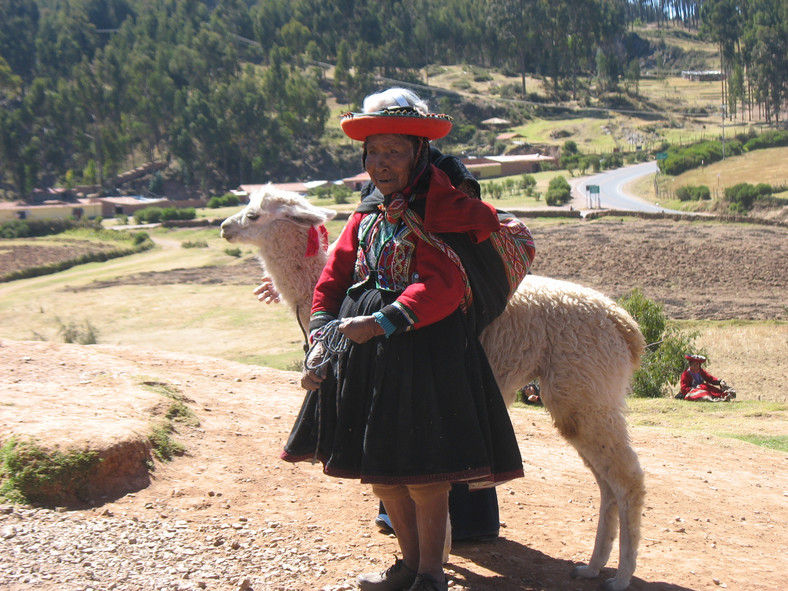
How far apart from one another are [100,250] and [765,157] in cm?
4980

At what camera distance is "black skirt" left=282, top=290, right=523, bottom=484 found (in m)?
3.22

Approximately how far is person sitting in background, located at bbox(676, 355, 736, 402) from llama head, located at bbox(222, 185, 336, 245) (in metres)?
8.24

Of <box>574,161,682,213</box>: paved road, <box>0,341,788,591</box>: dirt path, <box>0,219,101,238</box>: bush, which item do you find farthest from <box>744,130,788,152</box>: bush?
<box>0,341,788,591</box>: dirt path

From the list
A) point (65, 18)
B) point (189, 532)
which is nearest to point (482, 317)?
point (189, 532)

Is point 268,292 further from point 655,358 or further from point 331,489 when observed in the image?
point 655,358

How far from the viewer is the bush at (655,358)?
12.8 metres

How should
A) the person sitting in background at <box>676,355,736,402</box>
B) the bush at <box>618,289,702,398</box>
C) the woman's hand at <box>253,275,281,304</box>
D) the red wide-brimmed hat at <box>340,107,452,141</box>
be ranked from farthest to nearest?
the bush at <box>618,289,702,398</box> < the person sitting in background at <box>676,355,736,402</box> < the woman's hand at <box>253,275,281,304</box> < the red wide-brimmed hat at <box>340,107,452,141</box>

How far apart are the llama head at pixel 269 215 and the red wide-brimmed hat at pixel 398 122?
1.73m

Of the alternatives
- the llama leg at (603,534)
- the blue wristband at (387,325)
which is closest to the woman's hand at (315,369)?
the blue wristband at (387,325)

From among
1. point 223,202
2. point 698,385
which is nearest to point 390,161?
point 698,385

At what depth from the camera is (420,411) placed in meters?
3.22

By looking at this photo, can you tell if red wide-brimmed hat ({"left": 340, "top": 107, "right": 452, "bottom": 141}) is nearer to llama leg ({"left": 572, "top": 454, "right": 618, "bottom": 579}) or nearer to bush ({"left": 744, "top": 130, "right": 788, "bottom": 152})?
llama leg ({"left": 572, "top": 454, "right": 618, "bottom": 579})

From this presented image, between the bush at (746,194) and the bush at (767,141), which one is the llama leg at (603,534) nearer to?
the bush at (746,194)

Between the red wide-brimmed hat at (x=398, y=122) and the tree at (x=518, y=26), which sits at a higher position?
the tree at (x=518, y=26)
